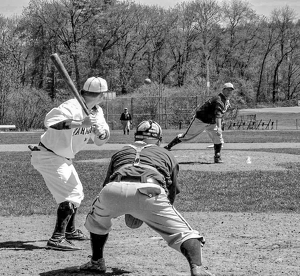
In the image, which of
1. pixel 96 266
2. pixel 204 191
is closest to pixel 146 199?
pixel 96 266

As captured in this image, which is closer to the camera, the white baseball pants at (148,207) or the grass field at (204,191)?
the white baseball pants at (148,207)

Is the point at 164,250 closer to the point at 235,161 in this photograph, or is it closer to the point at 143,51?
the point at 235,161

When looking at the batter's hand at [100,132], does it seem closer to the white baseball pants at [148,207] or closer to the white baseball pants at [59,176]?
the white baseball pants at [59,176]

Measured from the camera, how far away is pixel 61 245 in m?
6.32

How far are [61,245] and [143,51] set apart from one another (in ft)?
202

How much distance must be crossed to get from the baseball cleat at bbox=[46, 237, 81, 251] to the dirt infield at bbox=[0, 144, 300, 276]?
3.0 inches

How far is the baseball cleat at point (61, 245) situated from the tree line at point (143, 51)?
3951cm

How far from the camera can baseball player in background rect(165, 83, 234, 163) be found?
1387cm

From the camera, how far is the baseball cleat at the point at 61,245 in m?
6.30

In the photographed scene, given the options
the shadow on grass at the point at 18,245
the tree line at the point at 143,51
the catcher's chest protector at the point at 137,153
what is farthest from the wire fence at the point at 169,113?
the catcher's chest protector at the point at 137,153

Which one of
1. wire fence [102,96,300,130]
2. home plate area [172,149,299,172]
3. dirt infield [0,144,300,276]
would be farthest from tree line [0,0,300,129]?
dirt infield [0,144,300,276]

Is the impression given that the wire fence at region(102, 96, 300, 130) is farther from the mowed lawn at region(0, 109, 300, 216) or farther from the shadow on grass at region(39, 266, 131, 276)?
the shadow on grass at region(39, 266, 131, 276)

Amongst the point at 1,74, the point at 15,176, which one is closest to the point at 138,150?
the point at 15,176

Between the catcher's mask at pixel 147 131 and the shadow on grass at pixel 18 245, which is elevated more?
the catcher's mask at pixel 147 131
